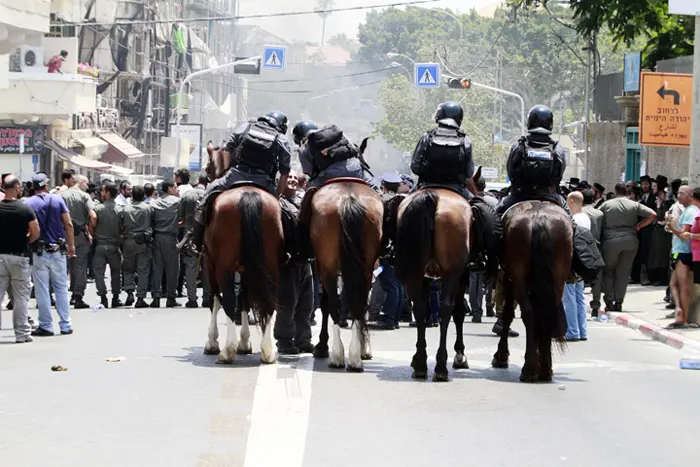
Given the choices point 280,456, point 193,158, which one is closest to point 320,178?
point 280,456

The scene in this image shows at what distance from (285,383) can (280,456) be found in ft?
9.88

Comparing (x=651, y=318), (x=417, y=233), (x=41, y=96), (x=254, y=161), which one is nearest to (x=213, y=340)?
(x=254, y=161)

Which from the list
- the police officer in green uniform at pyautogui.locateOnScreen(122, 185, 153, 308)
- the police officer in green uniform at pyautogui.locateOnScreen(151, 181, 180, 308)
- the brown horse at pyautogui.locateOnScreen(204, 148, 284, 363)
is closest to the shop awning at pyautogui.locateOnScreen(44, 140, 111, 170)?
the police officer in green uniform at pyautogui.locateOnScreen(122, 185, 153, 308)

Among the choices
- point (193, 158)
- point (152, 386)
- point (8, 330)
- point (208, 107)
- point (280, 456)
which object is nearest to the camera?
point (280, 456)

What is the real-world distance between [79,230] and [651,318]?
9.03 m

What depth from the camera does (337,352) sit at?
41.5 ft

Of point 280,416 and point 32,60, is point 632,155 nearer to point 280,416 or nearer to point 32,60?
point 32,60

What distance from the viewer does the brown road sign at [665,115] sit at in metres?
25.8

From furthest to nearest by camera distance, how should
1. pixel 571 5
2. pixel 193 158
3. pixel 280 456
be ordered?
pixel 193 158, pixel 571 5, pixel 280 456

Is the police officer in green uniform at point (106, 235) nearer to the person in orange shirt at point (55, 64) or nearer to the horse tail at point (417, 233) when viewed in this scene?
the horse tail at point (417, 233)

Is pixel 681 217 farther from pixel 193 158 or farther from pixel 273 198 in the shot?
pixel 193 158

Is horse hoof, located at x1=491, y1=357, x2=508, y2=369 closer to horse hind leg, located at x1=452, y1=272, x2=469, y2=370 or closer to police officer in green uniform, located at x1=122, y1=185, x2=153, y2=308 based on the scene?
horse hind leg, located at x1=452, y1=272, x2=469, y2=370

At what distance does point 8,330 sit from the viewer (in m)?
17.8

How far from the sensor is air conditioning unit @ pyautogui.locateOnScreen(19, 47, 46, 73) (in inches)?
1775
